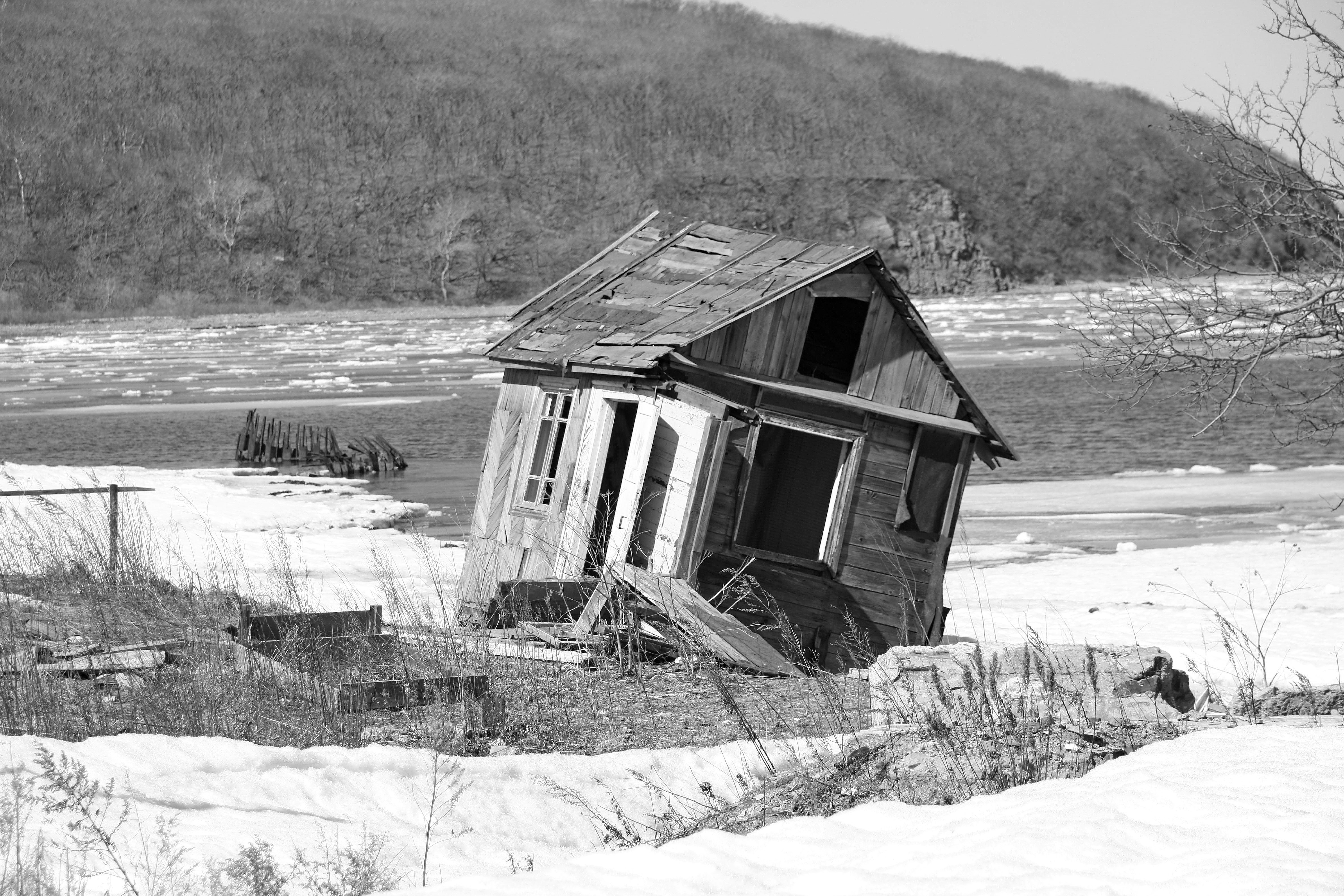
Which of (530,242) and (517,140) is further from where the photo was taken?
(517,140)

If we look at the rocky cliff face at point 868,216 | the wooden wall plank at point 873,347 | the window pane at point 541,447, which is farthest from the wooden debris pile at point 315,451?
the rocky cliff face at point 868,216

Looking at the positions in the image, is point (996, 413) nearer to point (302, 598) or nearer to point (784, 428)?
point (784, 428)

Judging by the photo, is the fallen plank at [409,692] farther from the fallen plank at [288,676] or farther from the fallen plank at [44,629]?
the fallen plank at [44,629]

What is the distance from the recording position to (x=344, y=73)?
113812mm

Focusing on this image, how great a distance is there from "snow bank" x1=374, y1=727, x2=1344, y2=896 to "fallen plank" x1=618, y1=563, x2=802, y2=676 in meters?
3.97

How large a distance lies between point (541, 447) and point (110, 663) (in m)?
5.37

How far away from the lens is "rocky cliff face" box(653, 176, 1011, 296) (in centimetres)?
9788

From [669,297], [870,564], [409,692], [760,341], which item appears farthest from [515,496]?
[409,692]

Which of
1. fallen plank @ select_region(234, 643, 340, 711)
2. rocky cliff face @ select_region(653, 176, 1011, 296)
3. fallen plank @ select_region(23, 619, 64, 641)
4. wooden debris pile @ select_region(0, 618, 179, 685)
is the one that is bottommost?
fallen plank @ select_region(23, 619, 64, 641)

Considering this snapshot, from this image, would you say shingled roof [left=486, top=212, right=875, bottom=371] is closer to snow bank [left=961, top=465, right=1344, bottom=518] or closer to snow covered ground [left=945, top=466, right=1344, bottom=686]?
snow covered ground [left=945, top=466, right=1344, bottom=686]

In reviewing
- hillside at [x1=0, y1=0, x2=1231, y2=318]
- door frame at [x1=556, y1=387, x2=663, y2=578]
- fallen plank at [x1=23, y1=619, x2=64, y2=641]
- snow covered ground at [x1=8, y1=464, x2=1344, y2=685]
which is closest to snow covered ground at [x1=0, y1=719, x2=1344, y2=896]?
fallen plank at [x1=23, y1=619, x2=64, y2=641]

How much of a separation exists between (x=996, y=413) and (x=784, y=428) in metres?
24.1

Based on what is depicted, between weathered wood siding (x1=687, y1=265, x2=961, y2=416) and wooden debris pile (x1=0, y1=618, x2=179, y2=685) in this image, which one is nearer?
wooden debris pile (x1=0, y1=618, x2=179, y2=685)

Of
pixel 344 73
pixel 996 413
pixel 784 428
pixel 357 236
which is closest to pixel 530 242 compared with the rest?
pixel 357 236
